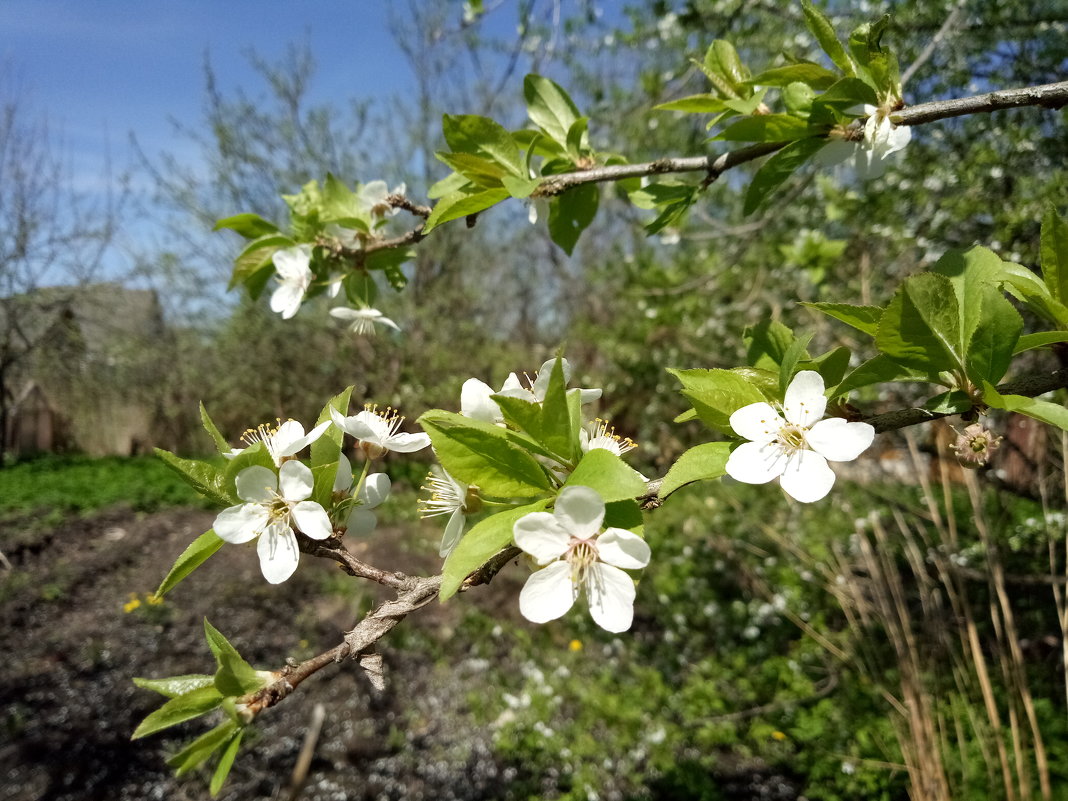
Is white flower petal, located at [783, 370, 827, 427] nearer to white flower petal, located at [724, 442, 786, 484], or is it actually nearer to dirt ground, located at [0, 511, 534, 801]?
white flower petal, located at [724, 442, 786, 484]

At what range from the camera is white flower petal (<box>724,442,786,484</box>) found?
0.53m

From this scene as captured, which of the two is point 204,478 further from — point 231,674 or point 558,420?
point 558,420

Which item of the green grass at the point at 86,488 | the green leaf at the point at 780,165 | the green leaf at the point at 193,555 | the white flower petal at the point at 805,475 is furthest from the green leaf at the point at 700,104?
the green grass at the point at 86,488

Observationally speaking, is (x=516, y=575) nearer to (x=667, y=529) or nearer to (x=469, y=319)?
(x=667, y=529)

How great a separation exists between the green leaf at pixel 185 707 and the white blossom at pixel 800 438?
468 millimetres

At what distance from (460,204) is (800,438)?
451mm

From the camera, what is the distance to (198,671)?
11.1 feet

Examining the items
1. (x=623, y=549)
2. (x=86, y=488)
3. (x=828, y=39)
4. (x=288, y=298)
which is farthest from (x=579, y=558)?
(x=86, y=488)

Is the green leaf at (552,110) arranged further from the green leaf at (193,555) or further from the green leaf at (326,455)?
the green leaf at (193,555)

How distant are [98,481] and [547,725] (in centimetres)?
611

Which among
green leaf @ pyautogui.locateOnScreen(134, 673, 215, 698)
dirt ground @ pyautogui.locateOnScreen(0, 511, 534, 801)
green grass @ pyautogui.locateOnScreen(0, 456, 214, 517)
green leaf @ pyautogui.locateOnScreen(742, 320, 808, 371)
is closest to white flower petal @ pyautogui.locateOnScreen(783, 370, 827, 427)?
green leaf @ pyautogui.locateOnScreen(742, 320, 808, 371)

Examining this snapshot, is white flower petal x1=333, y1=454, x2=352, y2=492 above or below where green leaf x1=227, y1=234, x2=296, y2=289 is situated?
below

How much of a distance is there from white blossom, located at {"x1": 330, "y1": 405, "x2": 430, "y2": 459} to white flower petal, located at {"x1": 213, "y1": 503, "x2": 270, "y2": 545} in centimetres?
11

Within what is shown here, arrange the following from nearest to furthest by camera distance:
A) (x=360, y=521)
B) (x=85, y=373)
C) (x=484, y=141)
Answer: (x=360, y=521) < (x=484, y=141) < (x=85, y=373)
